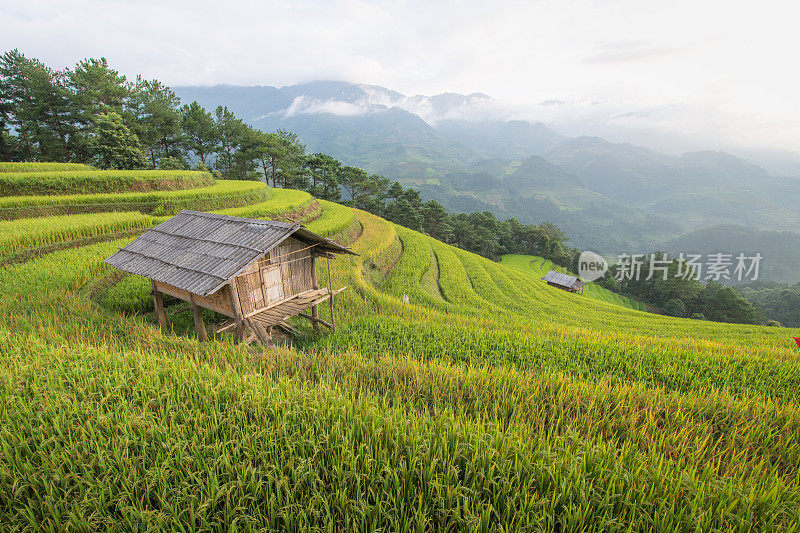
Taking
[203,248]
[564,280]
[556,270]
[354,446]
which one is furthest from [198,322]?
[556,270]

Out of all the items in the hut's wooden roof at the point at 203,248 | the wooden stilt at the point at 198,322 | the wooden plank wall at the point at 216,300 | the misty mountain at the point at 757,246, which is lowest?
the misty mountain at the point at 757,246

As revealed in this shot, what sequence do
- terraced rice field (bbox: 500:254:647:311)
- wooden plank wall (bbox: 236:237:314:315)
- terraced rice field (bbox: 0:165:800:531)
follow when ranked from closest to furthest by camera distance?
terraced rice field (bbox: 0:165:800:531) → wooden plank wall (bbox: 236:237:314:315) → terraced rice field (bbox: 500:254:647:311)

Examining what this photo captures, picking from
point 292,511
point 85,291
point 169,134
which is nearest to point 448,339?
point 292,511

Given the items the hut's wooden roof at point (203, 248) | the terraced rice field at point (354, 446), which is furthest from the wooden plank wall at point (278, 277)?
the terraced rice field at point (354, 446)

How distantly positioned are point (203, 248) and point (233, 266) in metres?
1.65

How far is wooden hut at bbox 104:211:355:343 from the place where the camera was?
7.31 meters

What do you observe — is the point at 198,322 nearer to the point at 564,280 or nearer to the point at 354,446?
the point at 354,446

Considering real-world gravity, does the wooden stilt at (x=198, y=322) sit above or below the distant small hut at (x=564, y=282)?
above

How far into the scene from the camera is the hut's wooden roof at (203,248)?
7109mm

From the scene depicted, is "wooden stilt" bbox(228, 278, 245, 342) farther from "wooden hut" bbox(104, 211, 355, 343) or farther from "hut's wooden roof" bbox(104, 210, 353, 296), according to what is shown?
"hut's wooden roof" bbox(104, 210, 353, 296)

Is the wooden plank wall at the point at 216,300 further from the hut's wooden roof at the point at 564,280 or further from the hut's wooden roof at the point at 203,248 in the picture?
the hut's wooden roof at the point at 564,280

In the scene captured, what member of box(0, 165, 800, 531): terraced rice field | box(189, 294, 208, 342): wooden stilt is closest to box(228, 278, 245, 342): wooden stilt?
box(0, 165, 800, 531): terraced rice field

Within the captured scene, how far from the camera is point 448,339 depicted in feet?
29.7

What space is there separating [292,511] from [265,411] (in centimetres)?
132
